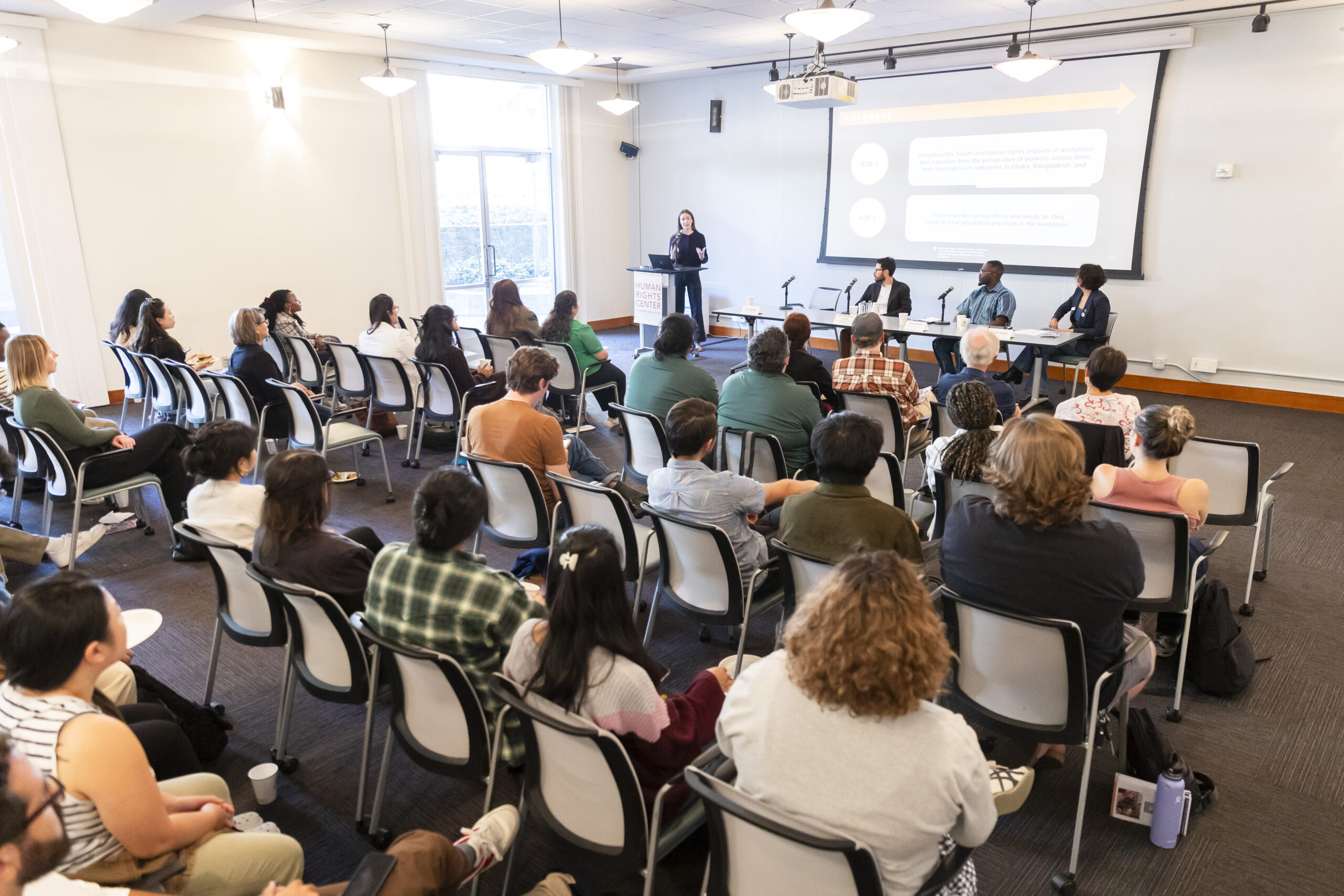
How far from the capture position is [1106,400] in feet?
13.4

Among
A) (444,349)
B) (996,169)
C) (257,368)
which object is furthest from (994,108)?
(257,368)

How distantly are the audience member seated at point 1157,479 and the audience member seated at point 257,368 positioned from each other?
4599 mm

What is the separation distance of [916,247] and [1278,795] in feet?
25.6

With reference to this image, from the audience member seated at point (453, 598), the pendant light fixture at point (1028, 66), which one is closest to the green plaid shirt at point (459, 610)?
the audience member seated at point (453, 598)

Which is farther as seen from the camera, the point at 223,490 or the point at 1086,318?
the point at 1086,318

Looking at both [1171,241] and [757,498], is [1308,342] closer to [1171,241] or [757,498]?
[1171,241]

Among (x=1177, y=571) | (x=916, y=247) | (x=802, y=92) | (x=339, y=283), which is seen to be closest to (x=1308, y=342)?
(x=916, y=247)

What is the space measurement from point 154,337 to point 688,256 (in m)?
6.26

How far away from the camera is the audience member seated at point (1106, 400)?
13.1 ft

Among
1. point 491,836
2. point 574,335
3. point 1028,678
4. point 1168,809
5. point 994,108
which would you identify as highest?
point 994,108

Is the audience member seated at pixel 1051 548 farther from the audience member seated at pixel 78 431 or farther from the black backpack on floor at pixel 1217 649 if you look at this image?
the audience member seated at pixel 78 431

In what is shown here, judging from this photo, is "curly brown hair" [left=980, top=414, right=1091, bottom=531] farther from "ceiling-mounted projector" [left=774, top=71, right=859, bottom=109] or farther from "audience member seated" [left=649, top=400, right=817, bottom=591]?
"ceiling-mounted projector" [left=774, top=71, right=859, bottom=109]

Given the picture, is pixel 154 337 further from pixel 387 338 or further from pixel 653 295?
pixel 653 295

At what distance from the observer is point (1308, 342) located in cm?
756
